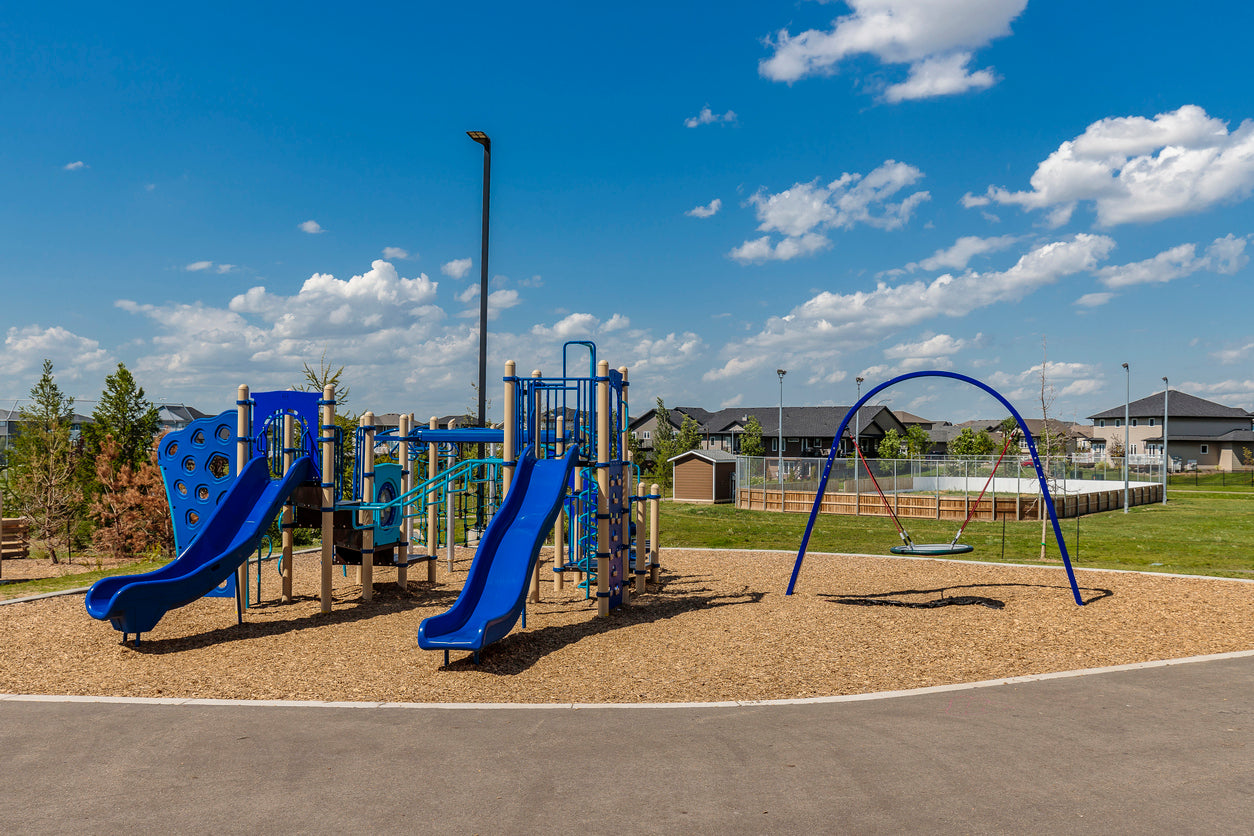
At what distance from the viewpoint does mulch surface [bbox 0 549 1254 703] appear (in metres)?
7.50

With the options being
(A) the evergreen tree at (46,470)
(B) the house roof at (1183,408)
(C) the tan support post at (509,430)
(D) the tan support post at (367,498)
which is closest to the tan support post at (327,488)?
(D) the tan support post at (367,498)

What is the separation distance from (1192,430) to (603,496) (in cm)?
8807

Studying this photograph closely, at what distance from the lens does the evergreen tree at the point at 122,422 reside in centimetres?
2108

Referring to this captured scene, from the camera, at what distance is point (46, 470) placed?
19.7 m

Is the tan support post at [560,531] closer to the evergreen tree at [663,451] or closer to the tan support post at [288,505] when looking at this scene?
the tan support post at [288,505]

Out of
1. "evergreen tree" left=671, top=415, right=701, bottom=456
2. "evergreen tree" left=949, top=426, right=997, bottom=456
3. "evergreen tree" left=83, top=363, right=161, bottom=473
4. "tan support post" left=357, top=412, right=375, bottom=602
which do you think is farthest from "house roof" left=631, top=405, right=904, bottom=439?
"tan support post" left=357, top=412, right=375, bottom=602

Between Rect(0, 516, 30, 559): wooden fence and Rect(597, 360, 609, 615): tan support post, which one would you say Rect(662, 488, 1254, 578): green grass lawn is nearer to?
Rect(597, 360, 609, 615): tan support post

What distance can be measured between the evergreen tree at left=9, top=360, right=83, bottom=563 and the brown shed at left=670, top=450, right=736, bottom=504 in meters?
24.7

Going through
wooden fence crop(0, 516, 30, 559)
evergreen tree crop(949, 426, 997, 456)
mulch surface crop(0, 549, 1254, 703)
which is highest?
evergreen tree crop(949, 426, 997, 456)

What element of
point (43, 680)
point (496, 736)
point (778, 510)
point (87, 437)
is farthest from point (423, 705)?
point (778, 510)

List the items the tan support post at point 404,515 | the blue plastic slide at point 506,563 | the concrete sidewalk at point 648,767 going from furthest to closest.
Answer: the tan support post at point 404,515, the blue plastic slide at point 506,563, the concrete sidewalk at point 648,767

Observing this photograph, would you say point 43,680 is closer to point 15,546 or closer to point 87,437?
point 15,546

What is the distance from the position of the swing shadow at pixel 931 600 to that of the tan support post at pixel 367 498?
6640 mm

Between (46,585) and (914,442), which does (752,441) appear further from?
(46,585)
